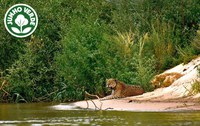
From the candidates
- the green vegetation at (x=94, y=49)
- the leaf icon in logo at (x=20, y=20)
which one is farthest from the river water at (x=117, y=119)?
the leaf icon in logo at (x=20, y=20)

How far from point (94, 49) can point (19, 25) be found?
497 centimetres

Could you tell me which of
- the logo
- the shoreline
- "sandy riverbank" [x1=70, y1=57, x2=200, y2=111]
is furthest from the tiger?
the logo

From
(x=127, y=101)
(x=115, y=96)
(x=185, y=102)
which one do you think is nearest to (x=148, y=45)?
(x=115, y=96)

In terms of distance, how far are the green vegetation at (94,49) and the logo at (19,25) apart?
0.34 m

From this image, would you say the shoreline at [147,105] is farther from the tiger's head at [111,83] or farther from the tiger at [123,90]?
the tiger's head at [111,83]

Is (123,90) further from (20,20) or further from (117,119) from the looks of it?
(20,20)

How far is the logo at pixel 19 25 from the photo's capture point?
109 feet

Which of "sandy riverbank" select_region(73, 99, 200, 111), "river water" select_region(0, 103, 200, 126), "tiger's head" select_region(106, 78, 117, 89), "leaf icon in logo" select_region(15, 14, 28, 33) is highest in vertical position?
"leaf icon in logo" select_region(15, 14, 28, 33)

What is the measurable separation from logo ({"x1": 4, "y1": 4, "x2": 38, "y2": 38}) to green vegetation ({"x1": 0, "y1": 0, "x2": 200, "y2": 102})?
0.34 meters

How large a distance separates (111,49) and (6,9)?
8.88 metres

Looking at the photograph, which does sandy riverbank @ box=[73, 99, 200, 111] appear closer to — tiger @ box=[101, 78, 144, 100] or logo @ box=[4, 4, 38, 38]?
tiger @ box=[101, 78, 144, 100]

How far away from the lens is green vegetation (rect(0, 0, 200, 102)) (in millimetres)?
27438

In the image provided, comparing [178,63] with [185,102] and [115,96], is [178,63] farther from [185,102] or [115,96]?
[185,102]

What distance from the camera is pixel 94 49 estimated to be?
29.1 metres
